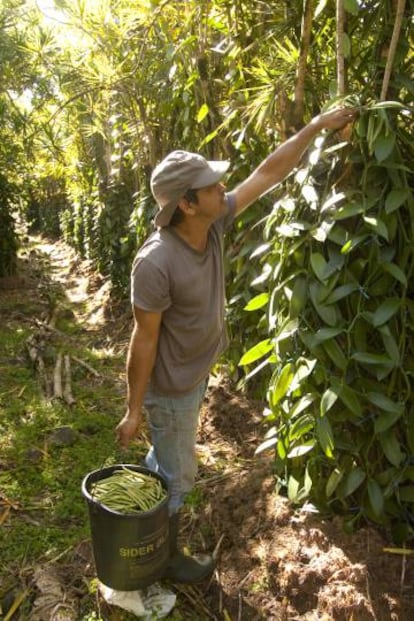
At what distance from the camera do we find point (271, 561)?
1.88 metres

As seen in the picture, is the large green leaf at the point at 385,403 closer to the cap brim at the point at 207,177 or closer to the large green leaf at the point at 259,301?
the large green leaf at the point at 259,301

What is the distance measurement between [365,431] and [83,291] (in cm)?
598

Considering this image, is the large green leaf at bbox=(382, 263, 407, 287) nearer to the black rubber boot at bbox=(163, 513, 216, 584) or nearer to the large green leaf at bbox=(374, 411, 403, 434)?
the large green leaf at bbox=(374, 411, 403, 434)

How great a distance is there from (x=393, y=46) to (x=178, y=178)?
26.9 inches

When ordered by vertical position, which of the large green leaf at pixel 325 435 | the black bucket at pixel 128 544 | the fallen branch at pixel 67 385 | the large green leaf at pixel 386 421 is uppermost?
the large green leaf at pixel 386 421

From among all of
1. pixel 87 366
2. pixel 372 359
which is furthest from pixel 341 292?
pixel 87 366

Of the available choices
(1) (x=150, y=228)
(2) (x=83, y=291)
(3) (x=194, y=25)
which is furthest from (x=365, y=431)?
(2) (x=83, y=291)

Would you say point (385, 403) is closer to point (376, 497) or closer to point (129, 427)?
point (376, 497)

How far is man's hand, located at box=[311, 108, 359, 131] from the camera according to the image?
158 centimetres

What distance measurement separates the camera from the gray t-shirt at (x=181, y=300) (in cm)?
164

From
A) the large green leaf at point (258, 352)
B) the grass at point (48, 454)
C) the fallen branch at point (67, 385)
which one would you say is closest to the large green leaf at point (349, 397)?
the large green leaf at point (258, 352)

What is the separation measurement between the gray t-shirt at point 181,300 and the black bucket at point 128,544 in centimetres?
39

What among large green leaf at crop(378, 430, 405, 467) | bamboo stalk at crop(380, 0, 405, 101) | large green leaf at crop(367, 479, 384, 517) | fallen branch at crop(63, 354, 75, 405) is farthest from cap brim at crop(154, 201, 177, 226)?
fallen branch at crop(63, 354, 75, 405)

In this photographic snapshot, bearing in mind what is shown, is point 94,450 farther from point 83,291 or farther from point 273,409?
point 83,291
